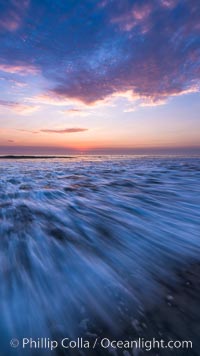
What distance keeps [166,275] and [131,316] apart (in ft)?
2.56

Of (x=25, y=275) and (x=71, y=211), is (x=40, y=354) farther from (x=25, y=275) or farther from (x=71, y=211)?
(x=71, y=211)

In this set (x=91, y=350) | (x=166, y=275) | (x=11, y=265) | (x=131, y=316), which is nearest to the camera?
(x=91, y=350)

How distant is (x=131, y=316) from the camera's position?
1.70m

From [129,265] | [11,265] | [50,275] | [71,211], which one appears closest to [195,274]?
[129,265]

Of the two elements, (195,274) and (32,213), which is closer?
(195,274)

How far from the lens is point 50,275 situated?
230 cm

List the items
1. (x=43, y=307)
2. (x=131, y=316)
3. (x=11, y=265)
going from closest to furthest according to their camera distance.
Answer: (x=131, y=316) < (x=43, y=307) < (x=11, y=265)

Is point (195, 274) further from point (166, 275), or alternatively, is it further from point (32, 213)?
point (32, 213)

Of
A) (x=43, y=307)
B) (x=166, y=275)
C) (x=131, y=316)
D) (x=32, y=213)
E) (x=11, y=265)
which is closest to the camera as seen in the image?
(x=131, y=316)

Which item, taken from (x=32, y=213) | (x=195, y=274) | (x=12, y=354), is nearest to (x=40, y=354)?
(x=12, y=354)

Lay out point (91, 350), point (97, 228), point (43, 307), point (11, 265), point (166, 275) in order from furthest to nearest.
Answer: point (97, 228) < point (11, 265) < point (166, 275) < point (43, 307) < point (91, 350)

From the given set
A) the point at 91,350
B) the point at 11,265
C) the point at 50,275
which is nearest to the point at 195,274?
the point at 91,350

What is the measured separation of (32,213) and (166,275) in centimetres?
320

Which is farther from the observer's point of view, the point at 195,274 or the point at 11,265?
the point at 11,265
